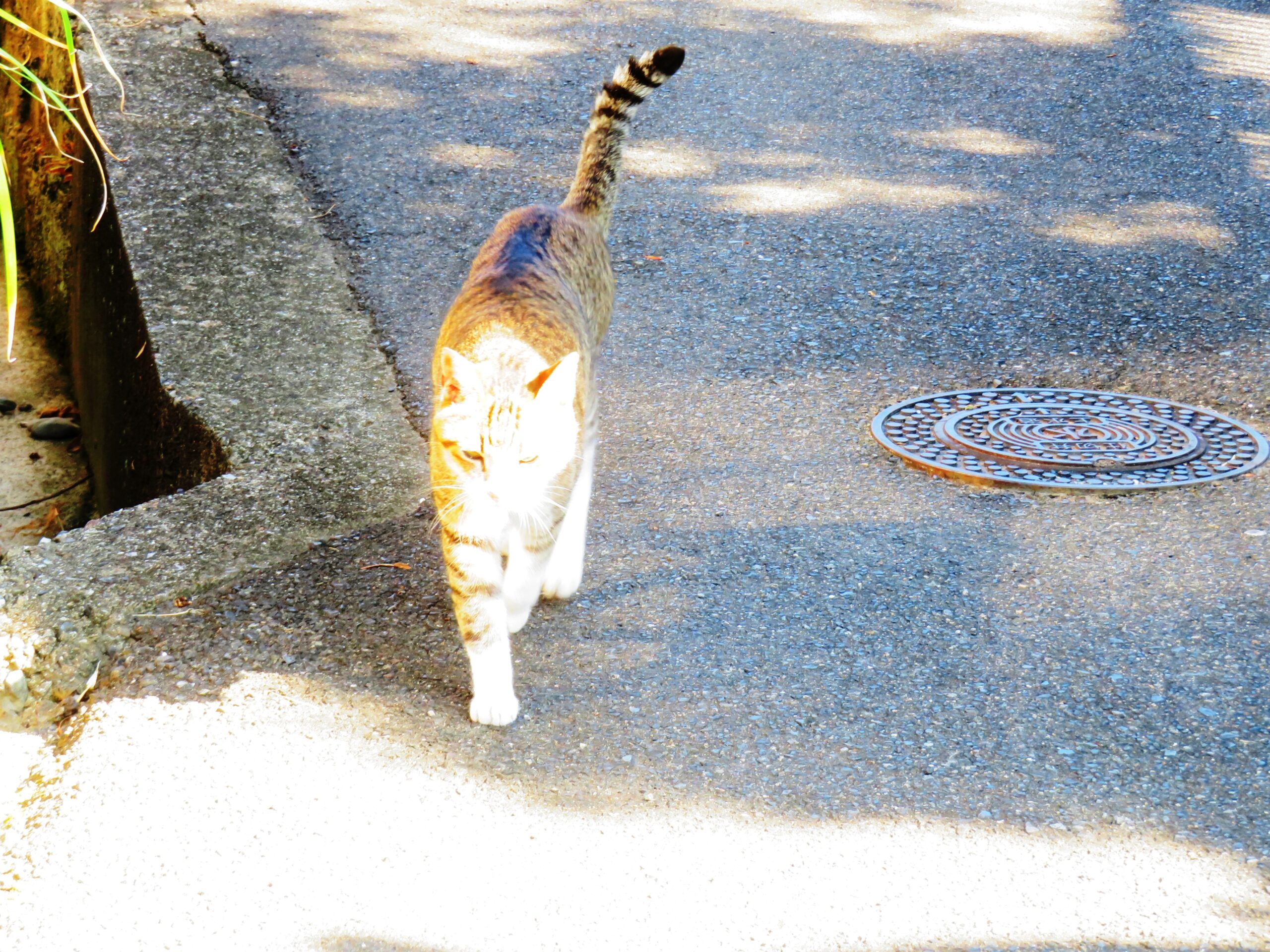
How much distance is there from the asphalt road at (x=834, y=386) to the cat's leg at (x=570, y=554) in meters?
0.06

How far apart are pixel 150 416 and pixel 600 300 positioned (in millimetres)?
1788

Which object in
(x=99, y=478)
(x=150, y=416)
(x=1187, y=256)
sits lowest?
(x=99, y=478)

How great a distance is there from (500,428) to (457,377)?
5.9 inches

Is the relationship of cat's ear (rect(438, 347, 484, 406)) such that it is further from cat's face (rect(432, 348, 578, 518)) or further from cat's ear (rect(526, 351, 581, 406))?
cat's ear (rect(526, 351, 581, 406))

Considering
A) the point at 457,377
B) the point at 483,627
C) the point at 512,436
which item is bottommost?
the point at 483,627

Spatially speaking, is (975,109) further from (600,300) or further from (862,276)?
(600,300)

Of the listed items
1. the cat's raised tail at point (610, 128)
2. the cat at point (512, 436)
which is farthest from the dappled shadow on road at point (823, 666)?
the cat's raised tail at point (610, 128)

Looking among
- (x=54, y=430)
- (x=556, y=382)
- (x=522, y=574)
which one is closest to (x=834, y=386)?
(x=522, y=574)

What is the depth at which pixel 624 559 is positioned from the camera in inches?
144

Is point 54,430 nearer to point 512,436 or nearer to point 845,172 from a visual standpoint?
point 845,172

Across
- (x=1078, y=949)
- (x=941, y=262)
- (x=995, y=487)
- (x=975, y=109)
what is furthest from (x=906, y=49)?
(x=1078, y=949)

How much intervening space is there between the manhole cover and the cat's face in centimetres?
161

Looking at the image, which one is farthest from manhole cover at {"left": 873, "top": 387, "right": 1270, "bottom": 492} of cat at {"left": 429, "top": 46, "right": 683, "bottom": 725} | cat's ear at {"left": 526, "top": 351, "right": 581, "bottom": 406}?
cat's ear at {"left": 526, "top": 351, "right": 581, "bottom": 406}

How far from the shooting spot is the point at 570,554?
11.3 feet
